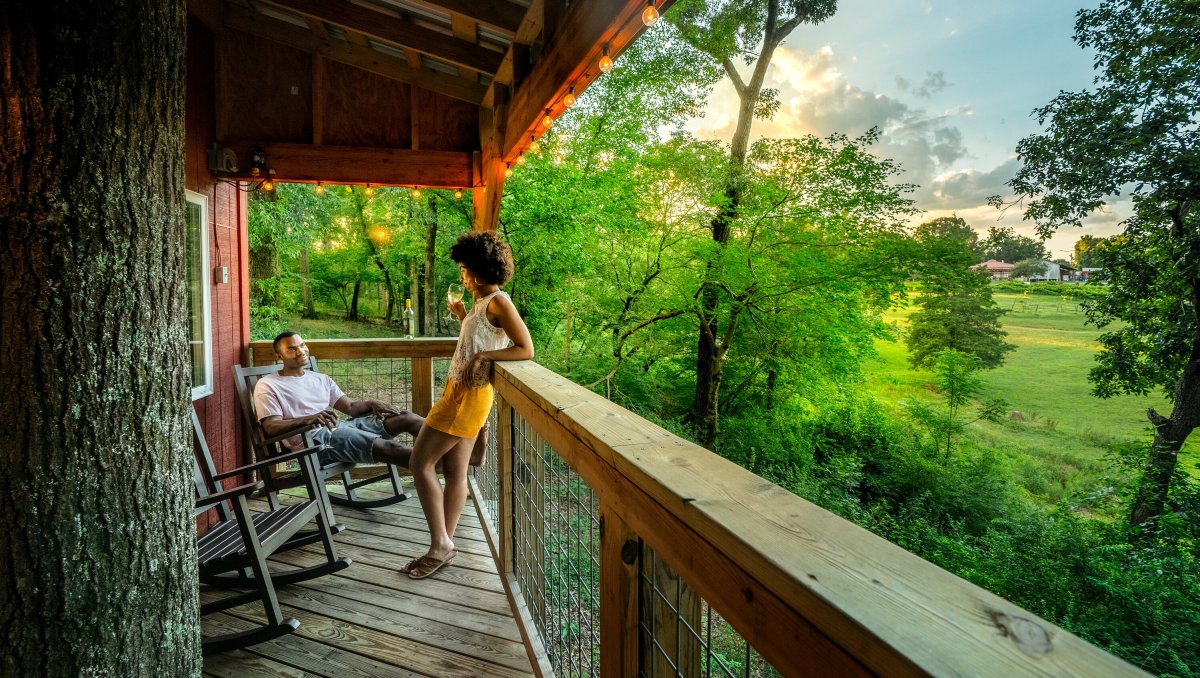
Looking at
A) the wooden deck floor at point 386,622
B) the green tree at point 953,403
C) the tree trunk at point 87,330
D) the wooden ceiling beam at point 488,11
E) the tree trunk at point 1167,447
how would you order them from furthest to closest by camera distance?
1. the green tree at point 953,403
2. the tree trunk at point 1167,447
3. the wooden ceiling beam at point 488,11
4. the wooden deck floor at point 386,622
5. the tree trunk at point 87,330

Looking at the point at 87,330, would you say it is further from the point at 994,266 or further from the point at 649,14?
the point at 994,266

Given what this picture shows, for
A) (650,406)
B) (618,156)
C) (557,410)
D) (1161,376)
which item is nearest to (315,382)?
(557,410)

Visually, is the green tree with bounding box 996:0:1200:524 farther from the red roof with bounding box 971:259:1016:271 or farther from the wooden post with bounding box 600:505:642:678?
the wooden post with bounding box 600:505:642:678

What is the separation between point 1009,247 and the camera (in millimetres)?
9625

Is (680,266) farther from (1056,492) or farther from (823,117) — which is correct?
(1056,492)

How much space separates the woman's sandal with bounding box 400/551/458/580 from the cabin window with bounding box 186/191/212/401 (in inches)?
79.3

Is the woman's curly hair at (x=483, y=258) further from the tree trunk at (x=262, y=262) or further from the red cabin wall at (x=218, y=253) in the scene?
the tree trunk at (x=262, y=262)

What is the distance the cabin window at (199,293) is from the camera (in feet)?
11.9

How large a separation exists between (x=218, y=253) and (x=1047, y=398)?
51.4ft

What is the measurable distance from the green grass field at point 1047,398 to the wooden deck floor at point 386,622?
9962mm

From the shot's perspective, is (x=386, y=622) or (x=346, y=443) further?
(x=346, y=443)

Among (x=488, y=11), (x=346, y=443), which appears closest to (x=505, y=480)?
(x=346, y=443)

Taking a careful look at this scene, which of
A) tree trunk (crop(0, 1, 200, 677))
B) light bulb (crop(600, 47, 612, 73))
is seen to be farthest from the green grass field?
tree trunk (crop(0, 1, 200, 677))

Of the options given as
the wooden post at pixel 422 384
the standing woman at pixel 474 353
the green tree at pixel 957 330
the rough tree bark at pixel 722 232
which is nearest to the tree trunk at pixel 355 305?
the rough tree bark at pixel 722 232
